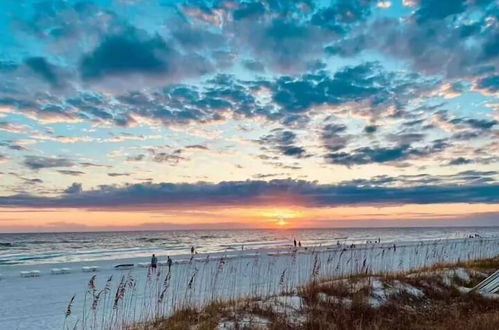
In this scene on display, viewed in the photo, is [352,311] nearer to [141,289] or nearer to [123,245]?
[141,289]

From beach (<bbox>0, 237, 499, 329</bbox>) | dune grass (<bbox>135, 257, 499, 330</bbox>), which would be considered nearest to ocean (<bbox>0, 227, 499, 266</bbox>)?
beach (<bbox>0, 237, 499, 329</bbox>)

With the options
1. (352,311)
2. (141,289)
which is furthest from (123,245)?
(352,311)

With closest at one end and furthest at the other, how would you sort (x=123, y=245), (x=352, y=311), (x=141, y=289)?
(x=352, y=311), (x=141, y=289), (x=123, y=245)

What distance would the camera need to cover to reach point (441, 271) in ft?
50.9

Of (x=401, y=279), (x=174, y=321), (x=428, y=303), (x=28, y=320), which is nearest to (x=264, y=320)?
(x=174, y=321)

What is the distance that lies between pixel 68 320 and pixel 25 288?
1221cm

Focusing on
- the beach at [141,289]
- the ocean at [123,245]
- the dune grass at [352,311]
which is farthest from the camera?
the ocean at [123,245]

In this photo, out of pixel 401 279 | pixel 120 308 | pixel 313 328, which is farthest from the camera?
pixel 120 308

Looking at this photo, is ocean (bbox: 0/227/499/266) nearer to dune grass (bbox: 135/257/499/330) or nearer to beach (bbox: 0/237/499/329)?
beach (bbox: 0/237/499/329)

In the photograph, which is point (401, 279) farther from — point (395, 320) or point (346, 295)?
point (395, 320)

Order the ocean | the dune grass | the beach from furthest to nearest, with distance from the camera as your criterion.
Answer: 1. the ocean
2. the beach
3. the dune grass

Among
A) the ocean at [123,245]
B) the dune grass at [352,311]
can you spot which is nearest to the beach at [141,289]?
the dune grass at [352,311]

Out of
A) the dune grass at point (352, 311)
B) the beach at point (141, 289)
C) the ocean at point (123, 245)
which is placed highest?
the dune grass at point (352, 311)

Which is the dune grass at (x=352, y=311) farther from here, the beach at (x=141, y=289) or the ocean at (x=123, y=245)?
the ocean at (x=123, y=245)
